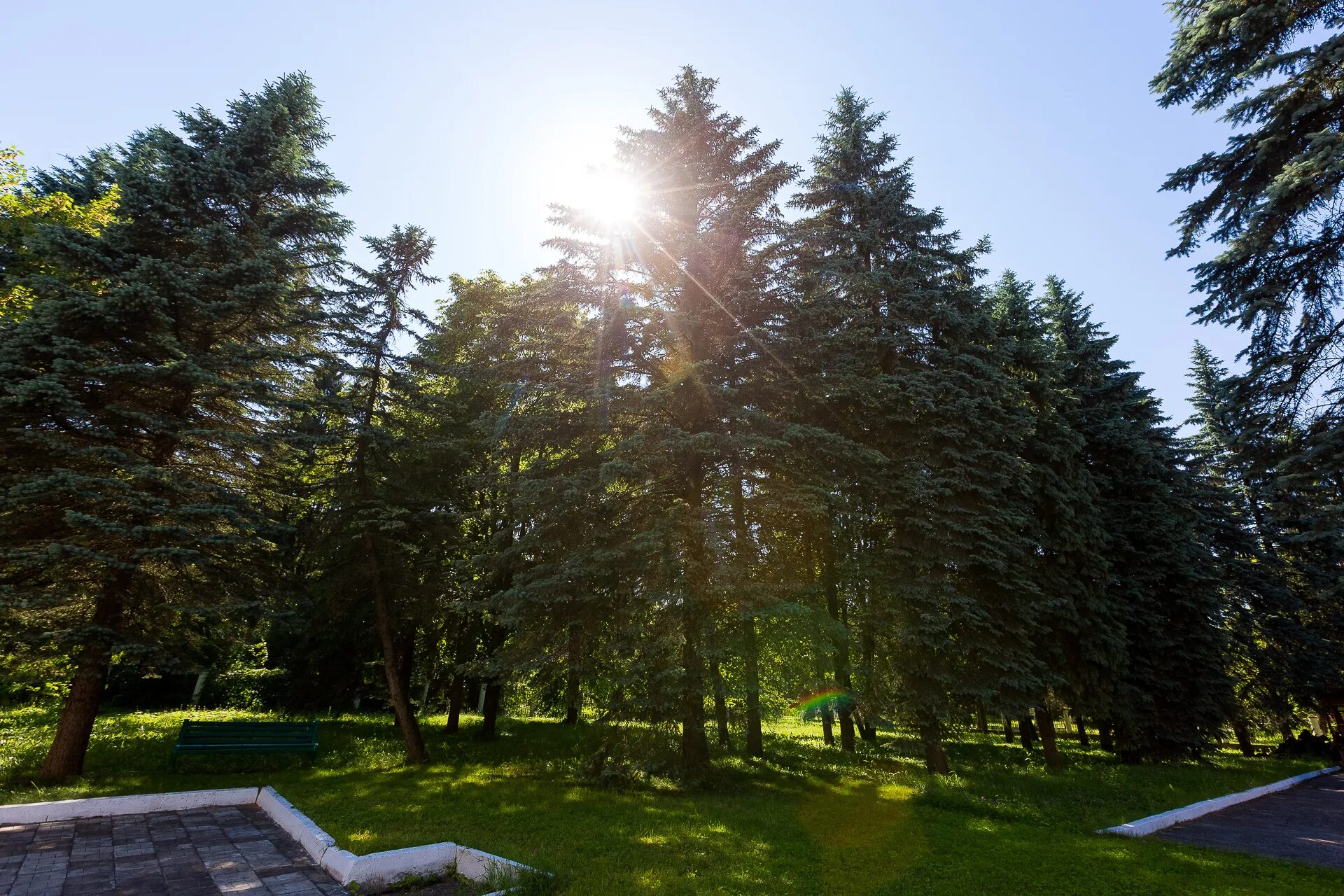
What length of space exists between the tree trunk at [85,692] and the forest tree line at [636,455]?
0.06 m

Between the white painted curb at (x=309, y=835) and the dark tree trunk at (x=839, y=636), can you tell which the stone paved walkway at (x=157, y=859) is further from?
the dark tree trunk at (x=839, y=636)

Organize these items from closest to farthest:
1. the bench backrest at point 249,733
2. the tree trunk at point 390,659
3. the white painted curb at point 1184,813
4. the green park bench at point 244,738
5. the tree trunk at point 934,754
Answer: the white painted curb at point 1184,813
the green park bench at point 244,738
the bench backrest at point 249,733
the tree trunk at point 934,754
the tree trunk at point 390,659

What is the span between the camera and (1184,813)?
38.2 ft

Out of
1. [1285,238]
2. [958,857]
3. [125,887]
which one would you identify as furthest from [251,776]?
Answer: [1285,238]

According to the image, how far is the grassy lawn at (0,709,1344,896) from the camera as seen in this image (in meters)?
7.25

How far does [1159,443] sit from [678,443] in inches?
920

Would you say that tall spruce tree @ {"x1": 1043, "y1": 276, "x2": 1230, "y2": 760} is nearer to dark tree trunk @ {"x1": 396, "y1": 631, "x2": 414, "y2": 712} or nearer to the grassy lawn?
the grassy lawn

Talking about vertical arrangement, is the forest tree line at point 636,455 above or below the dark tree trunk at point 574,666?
above

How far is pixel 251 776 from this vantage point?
12.1m

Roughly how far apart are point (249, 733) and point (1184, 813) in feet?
63.9

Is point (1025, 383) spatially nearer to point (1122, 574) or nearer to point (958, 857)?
point (1122, 574)

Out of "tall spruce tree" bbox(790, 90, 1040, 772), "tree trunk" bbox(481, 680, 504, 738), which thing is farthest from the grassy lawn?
"tall spruce tree" bbox(790, 90, 1040, 772)

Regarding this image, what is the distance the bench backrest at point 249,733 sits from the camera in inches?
485

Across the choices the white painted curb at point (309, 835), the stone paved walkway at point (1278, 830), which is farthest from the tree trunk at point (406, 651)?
the stone paved walkway at point (1278, 830)
